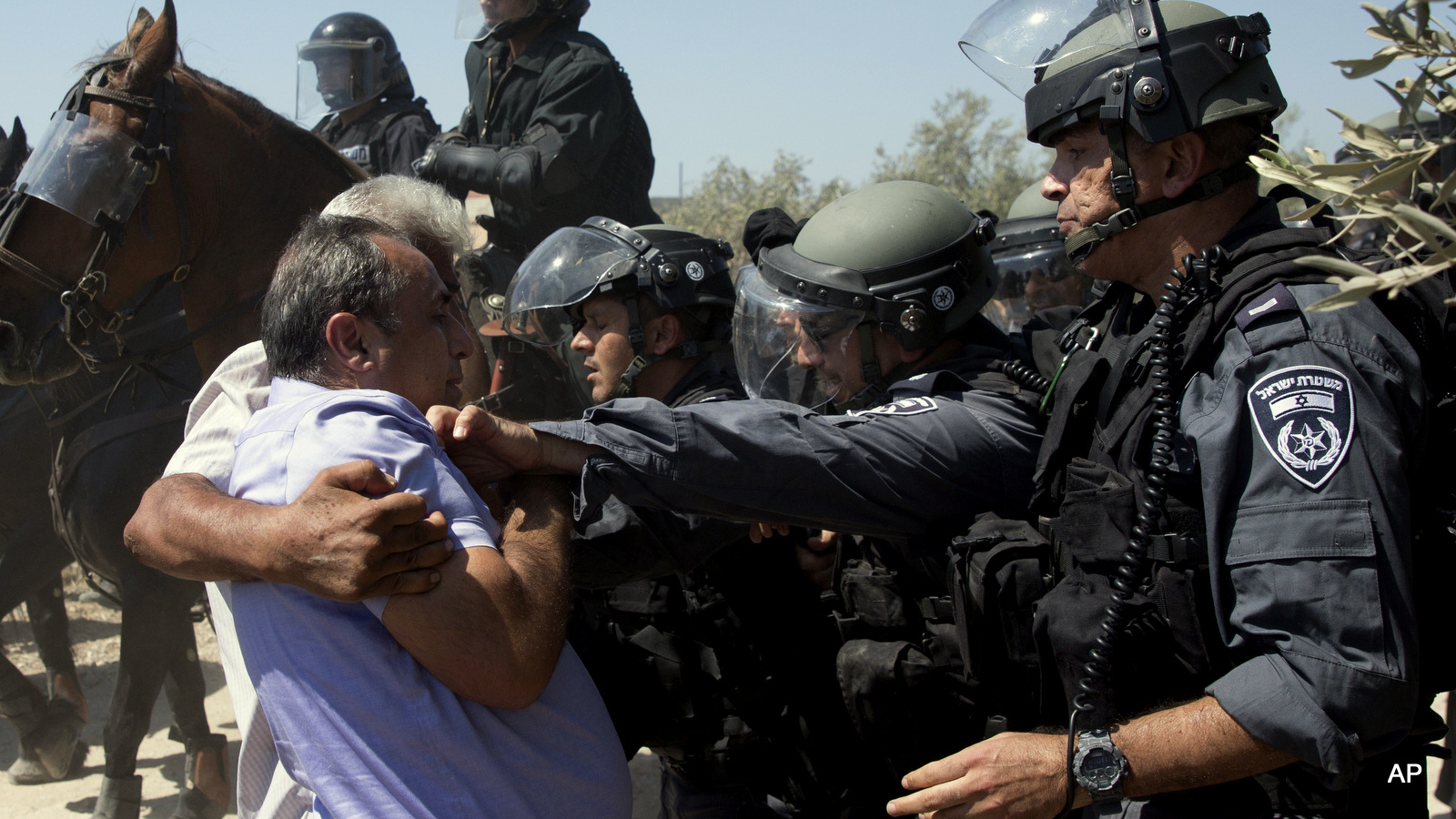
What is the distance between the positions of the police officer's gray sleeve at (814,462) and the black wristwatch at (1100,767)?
660 millimetres

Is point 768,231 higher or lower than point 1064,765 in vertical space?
higher

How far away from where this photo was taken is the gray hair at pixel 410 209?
9.32 feet

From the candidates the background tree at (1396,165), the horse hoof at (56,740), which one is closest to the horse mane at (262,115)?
the horse hoof at (56,740)

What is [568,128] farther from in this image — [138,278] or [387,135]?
[138,278]

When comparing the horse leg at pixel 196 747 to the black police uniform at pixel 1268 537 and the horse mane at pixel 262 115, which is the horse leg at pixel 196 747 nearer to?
the horse mane at pixel 262 115

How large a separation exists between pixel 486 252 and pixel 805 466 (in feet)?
12.0

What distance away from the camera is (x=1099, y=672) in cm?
187

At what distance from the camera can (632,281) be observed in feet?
11.7

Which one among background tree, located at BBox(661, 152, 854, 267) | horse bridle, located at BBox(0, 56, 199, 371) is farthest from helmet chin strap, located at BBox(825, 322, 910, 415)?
background tree, located at BBox(661, 152, 854, 267)

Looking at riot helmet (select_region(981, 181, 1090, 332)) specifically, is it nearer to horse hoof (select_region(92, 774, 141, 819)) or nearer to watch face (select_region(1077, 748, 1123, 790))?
watch face (select_region(1077, 748, 1123, 790))

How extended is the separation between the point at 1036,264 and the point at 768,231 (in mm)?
2029

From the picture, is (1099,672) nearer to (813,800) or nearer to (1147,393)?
(1147,393)

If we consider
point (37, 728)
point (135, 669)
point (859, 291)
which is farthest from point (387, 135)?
point (859, 291)

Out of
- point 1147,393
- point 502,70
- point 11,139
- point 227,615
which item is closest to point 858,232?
point 1147,393
